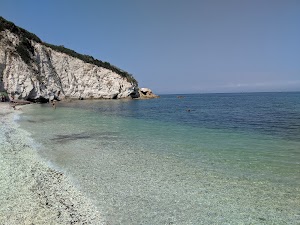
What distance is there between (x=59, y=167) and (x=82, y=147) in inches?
169

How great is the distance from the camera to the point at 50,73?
2918 inches

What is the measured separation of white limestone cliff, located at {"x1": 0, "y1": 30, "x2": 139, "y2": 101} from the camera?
60156 mm

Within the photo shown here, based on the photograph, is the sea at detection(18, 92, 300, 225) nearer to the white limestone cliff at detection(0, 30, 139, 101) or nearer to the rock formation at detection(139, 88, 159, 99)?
the white limestone cliff at detection(0, 30, 139, 101)

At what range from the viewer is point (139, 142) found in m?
18.0

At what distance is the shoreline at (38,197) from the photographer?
7086mm

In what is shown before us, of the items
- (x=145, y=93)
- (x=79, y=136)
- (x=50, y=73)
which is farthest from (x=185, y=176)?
(x=145, y=93)

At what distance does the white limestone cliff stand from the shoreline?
176 ft

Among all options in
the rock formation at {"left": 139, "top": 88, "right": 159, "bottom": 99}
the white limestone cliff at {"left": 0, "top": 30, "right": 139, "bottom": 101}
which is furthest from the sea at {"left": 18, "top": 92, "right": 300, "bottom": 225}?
the rock formation at {"left": 139, "top": 88, "right": 159, "bottom": 99}

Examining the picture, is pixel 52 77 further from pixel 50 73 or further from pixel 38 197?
pixel 38 197

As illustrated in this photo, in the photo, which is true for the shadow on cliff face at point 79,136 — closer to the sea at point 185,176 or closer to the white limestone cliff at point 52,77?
the sea at point 185,176

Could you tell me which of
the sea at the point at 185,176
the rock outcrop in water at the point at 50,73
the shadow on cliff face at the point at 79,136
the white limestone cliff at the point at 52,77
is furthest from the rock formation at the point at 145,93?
the sea at the point at 185,176

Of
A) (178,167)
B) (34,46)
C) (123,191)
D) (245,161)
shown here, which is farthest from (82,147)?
(34,46)

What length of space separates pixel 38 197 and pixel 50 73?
233 ft

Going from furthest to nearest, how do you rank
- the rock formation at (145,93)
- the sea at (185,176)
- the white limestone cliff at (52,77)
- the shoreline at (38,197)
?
1. the rock formation at (145,93)
2. the white limestone cliff at (52,77)
3. the sea at (185,176)
4. the shoreline at (38,197)
